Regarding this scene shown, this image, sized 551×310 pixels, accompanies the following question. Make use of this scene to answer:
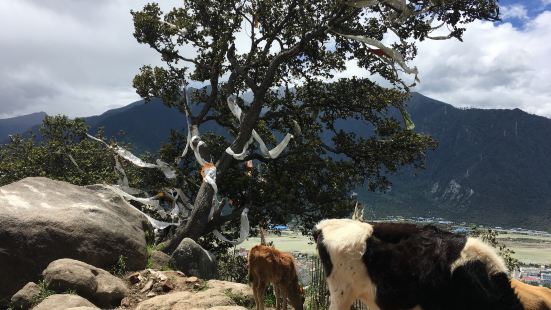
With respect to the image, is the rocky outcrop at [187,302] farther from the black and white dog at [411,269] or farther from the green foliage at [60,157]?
the green foliage at [60,157]

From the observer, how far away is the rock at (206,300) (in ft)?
28.4

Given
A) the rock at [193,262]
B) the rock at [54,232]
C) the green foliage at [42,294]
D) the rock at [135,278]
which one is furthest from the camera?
the rock at [193,262]

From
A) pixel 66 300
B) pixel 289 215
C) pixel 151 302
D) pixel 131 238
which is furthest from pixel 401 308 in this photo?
pixel 289 215

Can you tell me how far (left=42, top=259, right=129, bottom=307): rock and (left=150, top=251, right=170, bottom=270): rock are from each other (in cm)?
217

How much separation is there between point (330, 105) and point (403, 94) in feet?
10.1

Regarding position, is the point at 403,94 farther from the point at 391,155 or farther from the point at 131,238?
the point at 131,238

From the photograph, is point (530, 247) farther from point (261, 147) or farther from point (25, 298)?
point (25, 298)

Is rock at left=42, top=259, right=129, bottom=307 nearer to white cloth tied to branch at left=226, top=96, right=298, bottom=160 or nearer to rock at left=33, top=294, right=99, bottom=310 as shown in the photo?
rock at left=33, top=294, right=99, bottom=310

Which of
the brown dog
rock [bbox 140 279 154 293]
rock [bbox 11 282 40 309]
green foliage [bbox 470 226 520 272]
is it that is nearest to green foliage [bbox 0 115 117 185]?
rock [bbox 140 279 154 293]

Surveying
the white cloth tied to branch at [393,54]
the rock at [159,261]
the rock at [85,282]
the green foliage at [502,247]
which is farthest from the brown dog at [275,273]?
the white cloth tied to branch at [393,54]

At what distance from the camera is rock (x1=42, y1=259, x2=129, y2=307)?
376 inches

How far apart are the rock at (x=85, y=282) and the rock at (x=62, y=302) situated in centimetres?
65

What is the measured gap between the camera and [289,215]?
18719mm

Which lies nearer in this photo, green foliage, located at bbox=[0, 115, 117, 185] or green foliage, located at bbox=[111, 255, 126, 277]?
green foliage, located at bbox=[111, 255, 126, 277]
